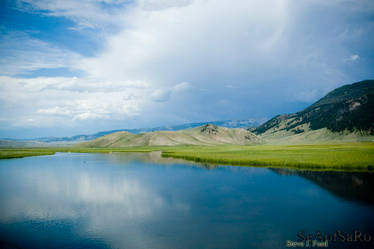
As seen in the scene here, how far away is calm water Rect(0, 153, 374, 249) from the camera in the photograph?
19828mm

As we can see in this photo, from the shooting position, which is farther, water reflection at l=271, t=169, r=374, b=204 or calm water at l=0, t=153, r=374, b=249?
water reflection at l=271, t=169, r=374, b=204

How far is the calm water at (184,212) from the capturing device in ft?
65.1

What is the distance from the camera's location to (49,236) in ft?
67.4

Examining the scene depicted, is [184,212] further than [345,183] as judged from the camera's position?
No

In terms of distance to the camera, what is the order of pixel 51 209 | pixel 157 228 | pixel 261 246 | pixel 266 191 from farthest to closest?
pixel 266 191 < pixel 51 209 < pixel 157 228 < pixel 261 246

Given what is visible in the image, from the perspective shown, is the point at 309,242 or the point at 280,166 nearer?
the point at 309,242

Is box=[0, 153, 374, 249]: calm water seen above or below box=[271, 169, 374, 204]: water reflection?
below

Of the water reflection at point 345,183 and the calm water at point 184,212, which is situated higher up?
the water reflection at point 345,183

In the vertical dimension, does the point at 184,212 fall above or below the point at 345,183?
below

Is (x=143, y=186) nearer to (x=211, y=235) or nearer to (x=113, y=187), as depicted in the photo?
(x=113, y=187)

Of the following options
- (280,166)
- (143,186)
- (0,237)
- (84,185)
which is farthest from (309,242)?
(280,166)

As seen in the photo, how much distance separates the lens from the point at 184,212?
26375mm

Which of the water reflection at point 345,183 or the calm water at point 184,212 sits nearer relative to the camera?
the calm water at point 184,212

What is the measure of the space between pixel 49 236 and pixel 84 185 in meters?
22.0
